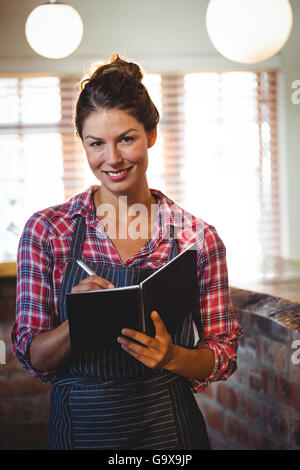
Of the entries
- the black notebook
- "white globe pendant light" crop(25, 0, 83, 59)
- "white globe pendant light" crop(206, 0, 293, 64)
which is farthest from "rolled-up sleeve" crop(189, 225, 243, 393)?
"white globe pendant light" crop(25, 0, 83, 59)

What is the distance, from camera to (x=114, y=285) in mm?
1103

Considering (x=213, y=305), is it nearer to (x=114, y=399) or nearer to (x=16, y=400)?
(x=114, y=399)

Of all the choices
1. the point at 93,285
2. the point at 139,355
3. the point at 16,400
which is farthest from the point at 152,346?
the point at 16,400

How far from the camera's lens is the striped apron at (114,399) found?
1.07 meters

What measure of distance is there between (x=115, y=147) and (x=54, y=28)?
2021 mm

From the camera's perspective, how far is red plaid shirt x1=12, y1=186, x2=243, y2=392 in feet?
3.46

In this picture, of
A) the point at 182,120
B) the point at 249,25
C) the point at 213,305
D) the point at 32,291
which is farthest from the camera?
the point at 182,120

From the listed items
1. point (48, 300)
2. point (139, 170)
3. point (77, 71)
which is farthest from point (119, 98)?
point (77, 71)

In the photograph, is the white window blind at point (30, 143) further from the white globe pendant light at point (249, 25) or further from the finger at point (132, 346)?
the finger at point (132, 346)

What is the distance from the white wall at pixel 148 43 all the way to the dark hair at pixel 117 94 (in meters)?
3.15

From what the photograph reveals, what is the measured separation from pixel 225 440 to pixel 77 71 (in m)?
3.37

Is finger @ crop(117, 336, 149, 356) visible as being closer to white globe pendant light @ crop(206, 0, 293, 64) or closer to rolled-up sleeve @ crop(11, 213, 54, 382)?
rolled-up sleeve @ crop(11, 213, 54, 382)

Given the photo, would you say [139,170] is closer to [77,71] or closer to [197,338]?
[197,338]

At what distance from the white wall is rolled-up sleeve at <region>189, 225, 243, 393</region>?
10.9 ft
